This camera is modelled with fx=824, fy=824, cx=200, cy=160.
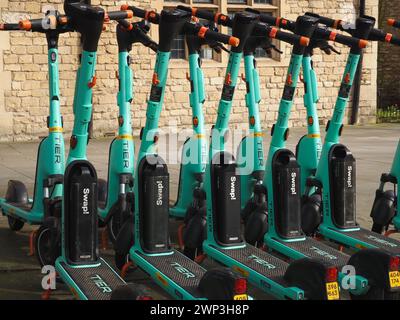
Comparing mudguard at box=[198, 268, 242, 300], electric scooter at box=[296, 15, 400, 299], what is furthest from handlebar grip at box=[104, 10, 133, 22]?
mudguard at box=[198, 268, 242, 300]

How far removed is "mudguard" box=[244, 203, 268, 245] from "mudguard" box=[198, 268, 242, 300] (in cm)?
171

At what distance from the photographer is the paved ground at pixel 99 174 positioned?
17.5 feet

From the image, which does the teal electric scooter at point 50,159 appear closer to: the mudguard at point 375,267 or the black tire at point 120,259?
the black tire at point 120,259

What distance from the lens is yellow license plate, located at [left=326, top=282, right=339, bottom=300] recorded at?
425 centimetres

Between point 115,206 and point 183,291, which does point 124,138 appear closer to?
point 115,206

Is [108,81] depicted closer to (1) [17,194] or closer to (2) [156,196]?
(1) [17,194]

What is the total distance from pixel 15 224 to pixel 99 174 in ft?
10.4

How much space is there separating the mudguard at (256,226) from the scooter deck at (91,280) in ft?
4.49

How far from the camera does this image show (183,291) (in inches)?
177

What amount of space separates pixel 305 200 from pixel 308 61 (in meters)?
1.13

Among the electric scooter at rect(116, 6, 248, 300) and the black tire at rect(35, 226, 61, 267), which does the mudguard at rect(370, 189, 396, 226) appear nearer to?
the electric scooter at rect(116, 6, 248, 300)

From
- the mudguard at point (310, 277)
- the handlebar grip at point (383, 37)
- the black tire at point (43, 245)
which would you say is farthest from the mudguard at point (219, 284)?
the handlebar grip at point (383, 37)

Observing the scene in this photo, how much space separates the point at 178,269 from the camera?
4977 mm
